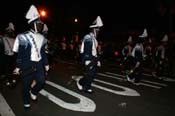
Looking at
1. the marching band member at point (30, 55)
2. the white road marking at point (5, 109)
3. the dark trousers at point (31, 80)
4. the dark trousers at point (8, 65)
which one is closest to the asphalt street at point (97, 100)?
the white road marking at point (5, 109)

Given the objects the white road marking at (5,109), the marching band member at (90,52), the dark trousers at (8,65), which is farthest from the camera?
the dark trousers at (8,65)

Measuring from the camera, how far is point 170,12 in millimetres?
15984

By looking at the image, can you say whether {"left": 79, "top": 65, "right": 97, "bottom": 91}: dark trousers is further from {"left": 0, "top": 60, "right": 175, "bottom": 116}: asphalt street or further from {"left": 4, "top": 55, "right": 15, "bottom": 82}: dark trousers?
{"left": 4, "top": 55, "right": 15, "bottom": 82}: dark trousers

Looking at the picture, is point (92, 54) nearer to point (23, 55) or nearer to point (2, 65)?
point (23, 55)

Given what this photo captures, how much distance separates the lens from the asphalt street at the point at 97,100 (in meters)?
7.15

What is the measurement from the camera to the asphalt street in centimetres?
715

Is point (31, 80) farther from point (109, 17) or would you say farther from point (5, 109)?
point (109, 17)

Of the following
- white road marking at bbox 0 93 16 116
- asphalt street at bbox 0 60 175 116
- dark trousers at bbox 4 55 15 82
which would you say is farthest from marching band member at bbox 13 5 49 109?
dark trousers at bbox 4 55 15 82

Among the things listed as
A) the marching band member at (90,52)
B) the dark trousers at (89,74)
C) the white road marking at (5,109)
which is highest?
the marching band member at (90,52)

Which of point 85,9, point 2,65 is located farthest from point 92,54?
point 85,9

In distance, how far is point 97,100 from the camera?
849cm

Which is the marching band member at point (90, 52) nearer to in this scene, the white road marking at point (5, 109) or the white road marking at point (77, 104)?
the white road marking at point (77, 104)

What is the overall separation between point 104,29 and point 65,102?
1337 inches

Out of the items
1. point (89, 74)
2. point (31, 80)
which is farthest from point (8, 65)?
point (31, 80)
